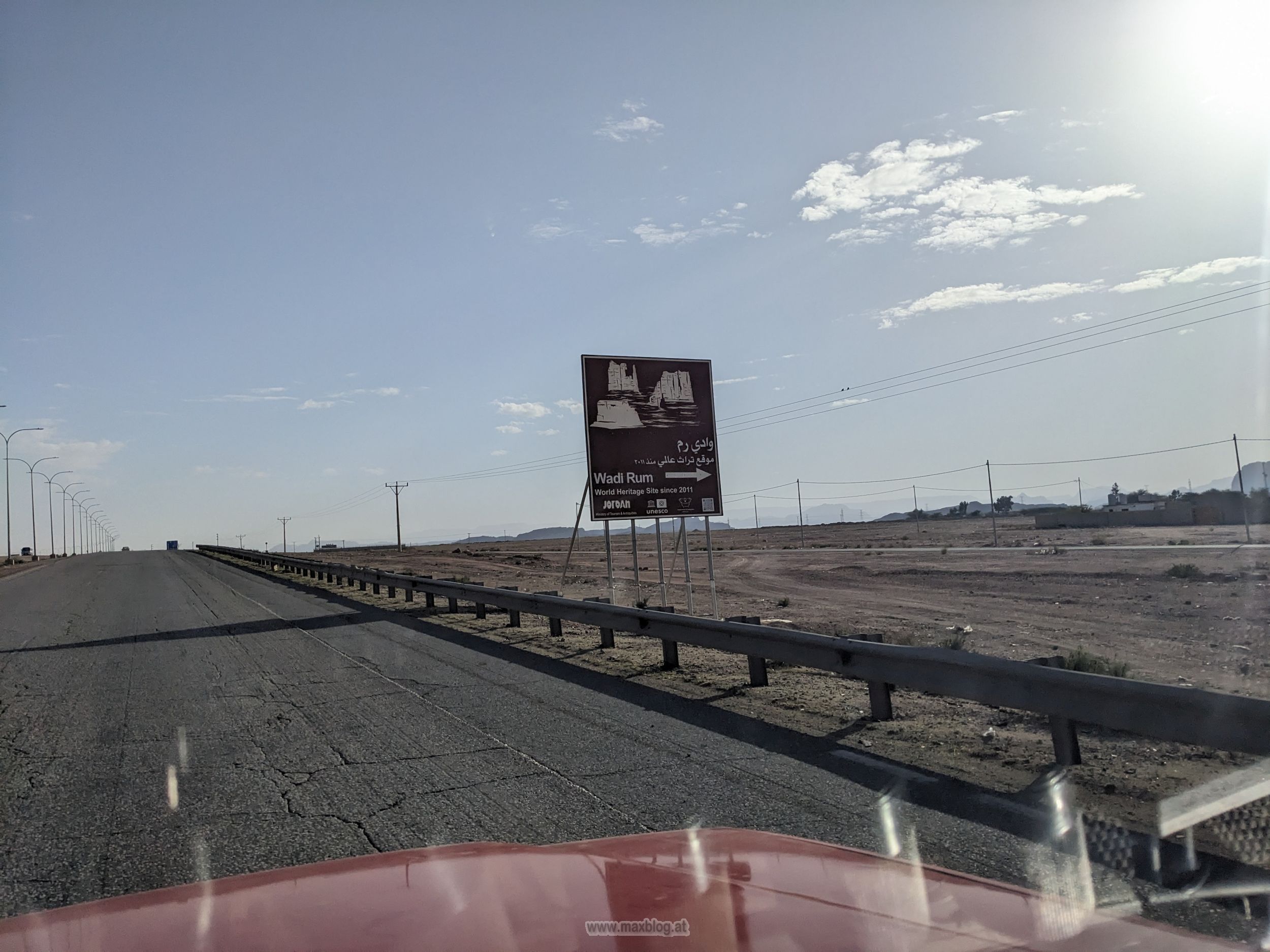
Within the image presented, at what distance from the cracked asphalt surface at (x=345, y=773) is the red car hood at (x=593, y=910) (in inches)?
63.2

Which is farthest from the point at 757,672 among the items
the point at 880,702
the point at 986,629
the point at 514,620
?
the point at 986,629

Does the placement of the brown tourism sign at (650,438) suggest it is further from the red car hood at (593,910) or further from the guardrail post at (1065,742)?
the red car hood at (593,910)

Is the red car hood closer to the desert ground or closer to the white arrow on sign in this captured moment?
the desert ground

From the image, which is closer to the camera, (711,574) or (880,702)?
(880,702)

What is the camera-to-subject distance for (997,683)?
6.32 m

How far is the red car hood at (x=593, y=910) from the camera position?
247 centimetres

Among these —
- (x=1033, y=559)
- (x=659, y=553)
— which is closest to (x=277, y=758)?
(x=659, y=553)

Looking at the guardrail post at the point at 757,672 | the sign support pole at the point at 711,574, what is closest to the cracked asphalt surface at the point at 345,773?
the guardrail post at the point at 757,672

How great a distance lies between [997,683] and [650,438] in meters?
11.9

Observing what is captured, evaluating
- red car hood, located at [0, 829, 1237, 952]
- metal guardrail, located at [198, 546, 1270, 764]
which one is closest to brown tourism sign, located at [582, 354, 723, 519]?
metal guardrail, located at [198, 546, 1270, 764]

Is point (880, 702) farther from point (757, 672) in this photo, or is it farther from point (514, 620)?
point (514, 620)

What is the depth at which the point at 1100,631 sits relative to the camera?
15.2 meters

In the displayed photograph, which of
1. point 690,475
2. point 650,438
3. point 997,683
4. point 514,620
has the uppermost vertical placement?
point 650,438

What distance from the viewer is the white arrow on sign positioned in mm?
A: 17984
